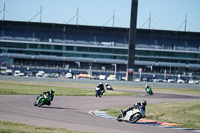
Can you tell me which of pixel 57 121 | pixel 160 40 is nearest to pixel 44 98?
pixel 57 121

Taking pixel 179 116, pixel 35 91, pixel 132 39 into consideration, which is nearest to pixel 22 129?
pixel 179 116

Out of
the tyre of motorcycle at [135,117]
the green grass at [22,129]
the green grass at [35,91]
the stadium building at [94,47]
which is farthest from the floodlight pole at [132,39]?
the green grass at [22,129]

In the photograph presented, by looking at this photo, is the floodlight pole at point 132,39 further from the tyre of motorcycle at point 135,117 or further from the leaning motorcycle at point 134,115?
the tyre of motorcycle at point 135,117

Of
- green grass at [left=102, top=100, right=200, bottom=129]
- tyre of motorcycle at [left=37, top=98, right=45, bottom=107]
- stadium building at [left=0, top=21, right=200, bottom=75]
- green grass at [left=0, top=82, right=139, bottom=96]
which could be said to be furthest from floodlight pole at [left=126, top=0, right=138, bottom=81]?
tyre of motorcycle at [left=37, top=98, right=45, bottom=107]

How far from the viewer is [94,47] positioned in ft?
345

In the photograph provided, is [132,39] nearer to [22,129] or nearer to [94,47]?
[94,47]

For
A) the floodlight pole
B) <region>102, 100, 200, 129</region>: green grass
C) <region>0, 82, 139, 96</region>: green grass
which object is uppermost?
the floodlight pole

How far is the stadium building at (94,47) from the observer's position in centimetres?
10450

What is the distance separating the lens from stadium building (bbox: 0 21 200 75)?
104 m

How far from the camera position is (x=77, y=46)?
105312 mm

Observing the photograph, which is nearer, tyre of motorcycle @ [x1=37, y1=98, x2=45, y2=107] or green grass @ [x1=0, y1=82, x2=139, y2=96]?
tyre of motorcycle @ [x1=37, y1=98, x2=45, y2=107]

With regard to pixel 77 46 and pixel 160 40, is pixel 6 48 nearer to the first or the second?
pixel 77 46

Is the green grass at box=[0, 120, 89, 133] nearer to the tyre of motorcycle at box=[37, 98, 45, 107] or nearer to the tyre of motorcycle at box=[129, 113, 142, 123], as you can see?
the tyre of motorcycle at box=[129, 113, 142, 123]

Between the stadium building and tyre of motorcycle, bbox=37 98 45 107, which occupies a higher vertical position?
the stadium building
